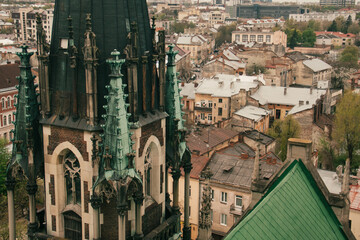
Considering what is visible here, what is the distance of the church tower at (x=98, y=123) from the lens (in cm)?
1553

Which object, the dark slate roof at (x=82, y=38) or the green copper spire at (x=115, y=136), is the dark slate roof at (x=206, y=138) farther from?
the green copper spire at (x=115, y=136)

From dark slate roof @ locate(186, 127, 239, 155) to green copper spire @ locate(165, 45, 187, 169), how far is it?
133ft

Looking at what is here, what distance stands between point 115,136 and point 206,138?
51083 mm

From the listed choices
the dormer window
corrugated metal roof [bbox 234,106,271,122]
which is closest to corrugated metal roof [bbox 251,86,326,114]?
corrugated metal roof [bbox 234,106,271,122]

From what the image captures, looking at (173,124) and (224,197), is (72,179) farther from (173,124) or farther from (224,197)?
(224,197)

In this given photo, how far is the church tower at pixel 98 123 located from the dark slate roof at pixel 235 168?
116ft

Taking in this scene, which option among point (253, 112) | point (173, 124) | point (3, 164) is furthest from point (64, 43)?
point (253, 112)

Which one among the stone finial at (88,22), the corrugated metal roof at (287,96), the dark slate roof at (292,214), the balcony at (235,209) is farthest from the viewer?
the corrugated metal roof at (287,96)

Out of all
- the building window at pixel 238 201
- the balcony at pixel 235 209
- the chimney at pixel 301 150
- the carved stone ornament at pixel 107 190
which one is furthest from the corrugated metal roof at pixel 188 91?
the carved stone ornament at pixel 107 190

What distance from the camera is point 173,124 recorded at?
18984 mm

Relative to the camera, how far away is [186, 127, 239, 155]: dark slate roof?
62.3m

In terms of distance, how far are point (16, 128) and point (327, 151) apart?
7167 cm

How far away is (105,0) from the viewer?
16.4 m

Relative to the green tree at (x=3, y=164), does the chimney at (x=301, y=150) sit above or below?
above
